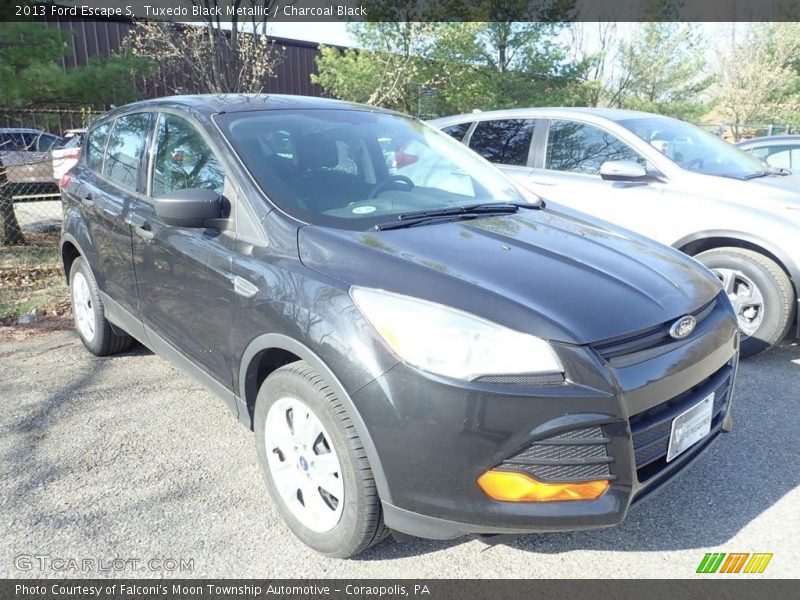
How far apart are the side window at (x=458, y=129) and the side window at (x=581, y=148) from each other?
0.91m

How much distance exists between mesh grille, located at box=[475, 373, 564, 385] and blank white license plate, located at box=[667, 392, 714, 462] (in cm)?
56

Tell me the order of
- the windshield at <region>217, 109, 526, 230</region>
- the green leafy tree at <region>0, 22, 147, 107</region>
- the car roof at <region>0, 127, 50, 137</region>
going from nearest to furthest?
the windshield at <region>217, 109, 526, 230</region>
the green leafy tree at <region>0, 22, 147, 107</region>
the car roof at <region>0, 127, 50, 137</region>

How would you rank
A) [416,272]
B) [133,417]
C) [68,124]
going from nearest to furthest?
[416,272] < [133,417] < [68,124]

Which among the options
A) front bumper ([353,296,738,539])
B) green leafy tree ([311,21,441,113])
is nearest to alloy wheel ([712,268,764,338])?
front bumper ([353,296,738,539])

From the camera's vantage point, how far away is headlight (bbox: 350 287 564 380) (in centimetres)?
190

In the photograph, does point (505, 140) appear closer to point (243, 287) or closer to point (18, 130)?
point (243, 287)

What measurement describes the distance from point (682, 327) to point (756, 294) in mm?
2464

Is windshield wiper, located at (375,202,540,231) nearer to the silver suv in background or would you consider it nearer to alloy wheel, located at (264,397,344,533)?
alloy wheel, located at (264,397,344,533)

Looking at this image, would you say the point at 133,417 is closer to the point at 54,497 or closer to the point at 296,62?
the point at 54,497

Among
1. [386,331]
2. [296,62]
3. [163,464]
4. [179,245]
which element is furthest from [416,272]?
[296,62]

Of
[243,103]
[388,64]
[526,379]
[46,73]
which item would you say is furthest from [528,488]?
[388,64]

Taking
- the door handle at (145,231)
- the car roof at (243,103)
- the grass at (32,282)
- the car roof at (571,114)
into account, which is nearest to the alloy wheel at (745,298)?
the car roof at (571,114)

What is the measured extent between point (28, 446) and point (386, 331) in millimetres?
2364

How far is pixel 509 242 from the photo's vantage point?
254cm
